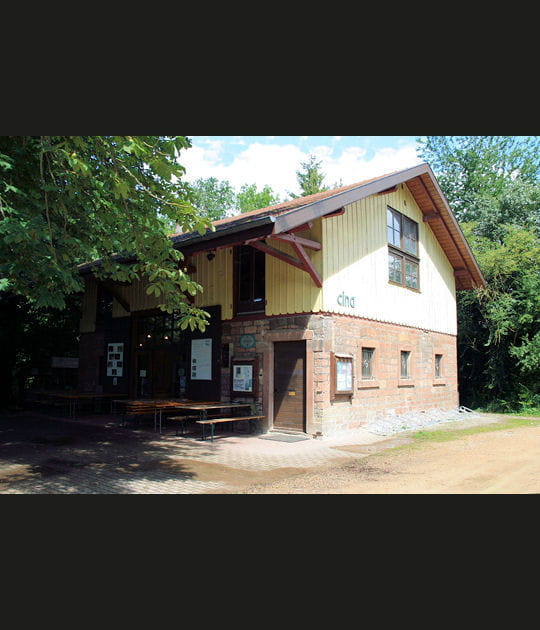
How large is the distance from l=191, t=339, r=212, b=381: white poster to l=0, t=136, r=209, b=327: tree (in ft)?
16.4

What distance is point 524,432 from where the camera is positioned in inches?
505

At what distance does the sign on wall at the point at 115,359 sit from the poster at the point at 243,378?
5561 millimetres

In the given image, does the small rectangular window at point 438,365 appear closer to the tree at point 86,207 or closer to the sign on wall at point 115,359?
the sign on wall at point 115,359

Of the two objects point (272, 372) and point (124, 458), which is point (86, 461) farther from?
point (272, 372)

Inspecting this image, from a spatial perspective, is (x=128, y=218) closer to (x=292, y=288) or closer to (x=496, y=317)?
(x=292, y=288)

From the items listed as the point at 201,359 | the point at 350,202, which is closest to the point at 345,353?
the point at 350,202

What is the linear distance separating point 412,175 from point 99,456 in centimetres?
1077

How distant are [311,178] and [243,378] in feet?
85.0

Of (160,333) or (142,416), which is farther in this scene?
(160,333)

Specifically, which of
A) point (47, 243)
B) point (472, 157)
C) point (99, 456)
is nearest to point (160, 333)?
point (99, 456)

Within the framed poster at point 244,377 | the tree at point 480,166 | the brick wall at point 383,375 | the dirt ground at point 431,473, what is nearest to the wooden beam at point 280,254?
the brick wall at point 383,375

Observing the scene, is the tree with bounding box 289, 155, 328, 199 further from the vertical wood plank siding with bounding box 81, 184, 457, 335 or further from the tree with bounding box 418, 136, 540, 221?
the vertical wood plank siding with bounding box 81, 184, 457, 335

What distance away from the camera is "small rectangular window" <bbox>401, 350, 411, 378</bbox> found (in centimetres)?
1505

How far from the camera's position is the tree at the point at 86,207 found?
6762 millimetres
